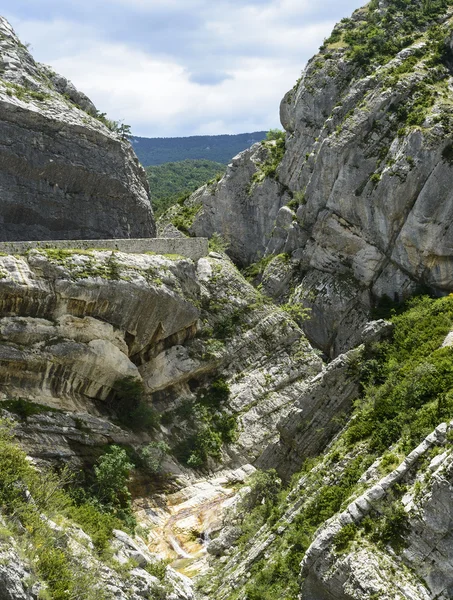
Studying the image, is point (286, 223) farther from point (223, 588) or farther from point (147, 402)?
point (223, 588)

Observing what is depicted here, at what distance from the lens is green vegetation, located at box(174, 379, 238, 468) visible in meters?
39.6

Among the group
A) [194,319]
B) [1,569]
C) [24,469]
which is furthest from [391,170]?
[1,569]

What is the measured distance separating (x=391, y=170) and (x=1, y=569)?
37.5 m

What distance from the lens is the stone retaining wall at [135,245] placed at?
118ft

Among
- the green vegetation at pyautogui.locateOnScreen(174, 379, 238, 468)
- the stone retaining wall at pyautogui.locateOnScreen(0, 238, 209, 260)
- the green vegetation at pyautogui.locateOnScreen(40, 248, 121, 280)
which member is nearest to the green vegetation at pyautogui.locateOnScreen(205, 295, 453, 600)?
the green vegetation at pyautogui.locateOnScreen(174, 379, 238, 468)

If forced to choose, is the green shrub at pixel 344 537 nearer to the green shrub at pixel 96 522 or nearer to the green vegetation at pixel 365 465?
the green vegetation at pixel 365 465

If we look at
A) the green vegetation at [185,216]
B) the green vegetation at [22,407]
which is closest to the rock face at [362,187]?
the green vegetation at [185,216]

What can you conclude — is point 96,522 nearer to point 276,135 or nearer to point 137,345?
point 137,345

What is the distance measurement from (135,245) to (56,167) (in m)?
8.89

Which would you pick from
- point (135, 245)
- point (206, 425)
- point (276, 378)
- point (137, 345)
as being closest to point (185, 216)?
point (135, 245)

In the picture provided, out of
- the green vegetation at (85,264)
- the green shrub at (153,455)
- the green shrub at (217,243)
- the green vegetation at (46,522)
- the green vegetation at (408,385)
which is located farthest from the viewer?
the green shrub at (217,243)

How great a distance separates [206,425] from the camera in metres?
41.0

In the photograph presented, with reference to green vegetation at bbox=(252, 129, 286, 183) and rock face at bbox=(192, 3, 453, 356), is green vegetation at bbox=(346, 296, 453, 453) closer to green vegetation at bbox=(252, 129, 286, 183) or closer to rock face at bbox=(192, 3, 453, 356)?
rock face at bbox=(192, 3, 453, 356)

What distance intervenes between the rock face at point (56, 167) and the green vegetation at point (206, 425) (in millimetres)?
14515
